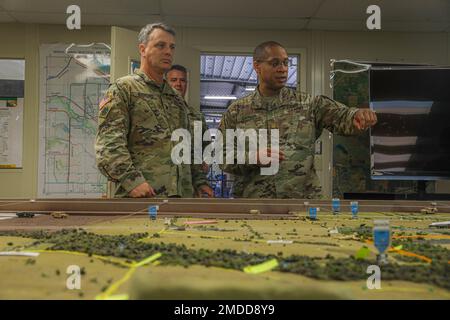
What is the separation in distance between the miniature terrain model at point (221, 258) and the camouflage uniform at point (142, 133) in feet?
1.22

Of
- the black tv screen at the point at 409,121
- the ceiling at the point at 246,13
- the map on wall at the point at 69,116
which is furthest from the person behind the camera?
the map on wall at the point at 69,116

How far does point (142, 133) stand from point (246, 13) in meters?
1.65

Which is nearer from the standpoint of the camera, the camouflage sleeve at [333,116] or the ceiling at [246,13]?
the camouflage sleeve at [333,116]

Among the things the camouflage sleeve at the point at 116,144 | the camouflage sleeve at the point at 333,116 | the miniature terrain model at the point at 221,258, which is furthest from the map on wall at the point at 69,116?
the miniature terrain model at the point at 221,258

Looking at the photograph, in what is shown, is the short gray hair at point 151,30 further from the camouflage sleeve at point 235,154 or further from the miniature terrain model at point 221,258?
the miniature terrain model at point 221,258

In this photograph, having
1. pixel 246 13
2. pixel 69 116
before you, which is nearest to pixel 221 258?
pixel 246 13

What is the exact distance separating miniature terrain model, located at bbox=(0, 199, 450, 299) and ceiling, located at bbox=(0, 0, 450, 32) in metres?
1.95

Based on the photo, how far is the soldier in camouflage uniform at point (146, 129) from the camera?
1.74 metres

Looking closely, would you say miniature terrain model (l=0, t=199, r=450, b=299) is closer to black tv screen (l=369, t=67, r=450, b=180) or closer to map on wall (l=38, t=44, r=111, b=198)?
black tv screen (l=369, t=67, r=450, b=180)

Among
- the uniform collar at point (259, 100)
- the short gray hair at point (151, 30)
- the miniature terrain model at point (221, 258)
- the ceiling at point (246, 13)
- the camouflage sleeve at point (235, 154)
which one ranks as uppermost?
the ceiling at point (246, 13)

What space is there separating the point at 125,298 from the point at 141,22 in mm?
3104

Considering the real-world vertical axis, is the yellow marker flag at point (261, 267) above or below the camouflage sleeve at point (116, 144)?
below
